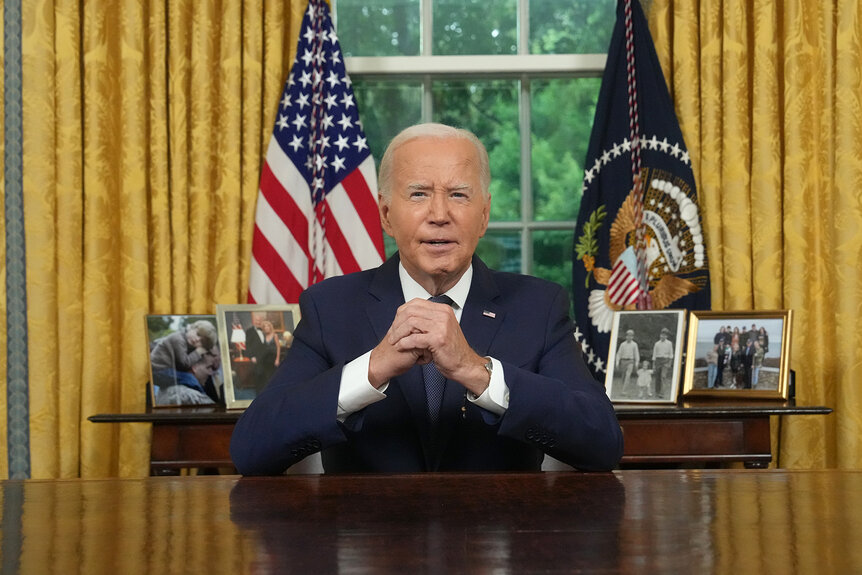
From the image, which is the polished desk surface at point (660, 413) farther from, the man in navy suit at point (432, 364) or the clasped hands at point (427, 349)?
the clasped hands at point (427, 349)

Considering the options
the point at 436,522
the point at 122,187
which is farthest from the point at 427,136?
the point at 122,187

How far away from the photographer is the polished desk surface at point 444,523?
95cm

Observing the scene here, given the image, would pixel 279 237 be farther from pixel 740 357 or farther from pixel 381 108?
pixel 740 357

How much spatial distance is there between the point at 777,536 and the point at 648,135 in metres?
2.60

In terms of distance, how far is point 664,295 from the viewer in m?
3.40

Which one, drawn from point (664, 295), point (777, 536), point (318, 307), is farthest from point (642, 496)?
Result: point (664, 295)

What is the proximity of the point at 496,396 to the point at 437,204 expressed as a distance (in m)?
0.45

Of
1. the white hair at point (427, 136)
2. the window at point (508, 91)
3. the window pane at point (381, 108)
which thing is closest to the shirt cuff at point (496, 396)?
the white hair at point (427, 136)

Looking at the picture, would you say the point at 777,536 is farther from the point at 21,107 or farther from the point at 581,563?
the point at 21,107

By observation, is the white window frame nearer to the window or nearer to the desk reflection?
the window

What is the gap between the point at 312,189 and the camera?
11.3ft

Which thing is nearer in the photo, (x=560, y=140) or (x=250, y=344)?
(x=250, y=344)

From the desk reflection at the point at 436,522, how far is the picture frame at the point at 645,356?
1509mm

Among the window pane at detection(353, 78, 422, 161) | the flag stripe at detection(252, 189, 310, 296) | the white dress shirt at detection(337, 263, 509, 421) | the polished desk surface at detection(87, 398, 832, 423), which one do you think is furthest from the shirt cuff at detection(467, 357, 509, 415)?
the window pane at detection(353, 78, 422, 161)
